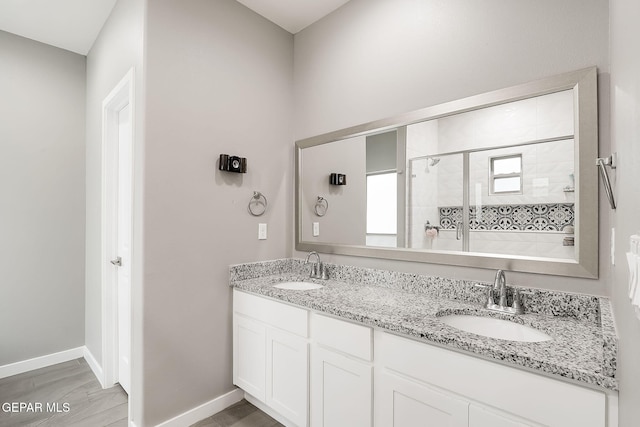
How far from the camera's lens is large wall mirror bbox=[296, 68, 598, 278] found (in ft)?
4.38

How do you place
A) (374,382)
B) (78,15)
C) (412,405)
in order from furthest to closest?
(78,15), (374,382), (412,405)

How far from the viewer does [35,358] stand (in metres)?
2.69

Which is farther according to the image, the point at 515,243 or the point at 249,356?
the point at 249,356

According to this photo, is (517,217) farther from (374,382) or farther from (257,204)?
(257,204)

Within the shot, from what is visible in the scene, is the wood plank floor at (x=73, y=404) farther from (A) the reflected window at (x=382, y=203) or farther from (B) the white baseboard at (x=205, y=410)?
(A) the reflected window at (x=382, y=203)

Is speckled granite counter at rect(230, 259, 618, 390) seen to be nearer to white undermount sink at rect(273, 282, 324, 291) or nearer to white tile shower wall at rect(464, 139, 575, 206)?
white undermount sink at rect(273, 282, 324, 291)

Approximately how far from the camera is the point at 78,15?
7.73 feet

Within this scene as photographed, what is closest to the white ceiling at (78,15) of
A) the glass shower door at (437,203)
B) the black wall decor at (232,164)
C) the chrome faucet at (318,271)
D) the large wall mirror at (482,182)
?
the large wall mirror at (482,182)

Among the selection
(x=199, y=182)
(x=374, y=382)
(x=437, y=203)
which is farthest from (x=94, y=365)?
(x=437, y=203)

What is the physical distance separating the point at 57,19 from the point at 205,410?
3014 millimetres

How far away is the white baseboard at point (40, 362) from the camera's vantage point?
8.41 ft

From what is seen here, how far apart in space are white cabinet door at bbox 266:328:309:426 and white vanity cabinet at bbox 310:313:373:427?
62 millimetres

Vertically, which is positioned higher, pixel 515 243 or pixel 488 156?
pixel 488 156

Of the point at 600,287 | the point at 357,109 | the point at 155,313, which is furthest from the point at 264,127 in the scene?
the point at 600,287
